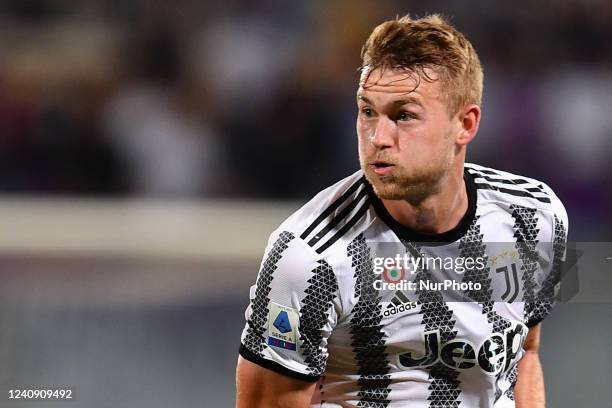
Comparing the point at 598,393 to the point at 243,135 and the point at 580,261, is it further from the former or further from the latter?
the point at 243,135

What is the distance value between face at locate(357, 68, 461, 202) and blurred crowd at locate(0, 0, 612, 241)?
13.6 feet

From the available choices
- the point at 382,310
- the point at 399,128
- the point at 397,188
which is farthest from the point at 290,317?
the point at 399,128

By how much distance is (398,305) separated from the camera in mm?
2480

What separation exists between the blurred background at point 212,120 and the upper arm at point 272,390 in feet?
9.93

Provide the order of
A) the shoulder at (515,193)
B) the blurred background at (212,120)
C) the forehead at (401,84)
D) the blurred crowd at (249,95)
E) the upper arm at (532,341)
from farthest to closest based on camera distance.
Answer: the blurred crowd at (249,95), the blurred background at (212,120), the upper arm at (532,341), the shoulder at (515,193), the forehead at (401,84)

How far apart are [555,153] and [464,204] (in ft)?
13.6

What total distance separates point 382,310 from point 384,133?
446 mm

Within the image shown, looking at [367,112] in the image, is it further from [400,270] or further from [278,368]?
[278,368]

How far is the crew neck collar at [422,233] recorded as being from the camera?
2.50 metres

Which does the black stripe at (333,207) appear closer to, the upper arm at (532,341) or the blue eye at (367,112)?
the blue eye at (367,112)

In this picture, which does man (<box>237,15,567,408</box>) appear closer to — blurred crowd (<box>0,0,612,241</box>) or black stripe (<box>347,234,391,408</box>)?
black stripe (<box>347,234,391,408</box>)

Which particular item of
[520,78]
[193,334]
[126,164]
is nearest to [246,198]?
[126,164]

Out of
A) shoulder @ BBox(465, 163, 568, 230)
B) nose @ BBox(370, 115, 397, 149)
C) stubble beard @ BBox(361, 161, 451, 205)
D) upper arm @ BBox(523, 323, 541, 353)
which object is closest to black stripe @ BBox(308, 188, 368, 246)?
stubble beard @ BBox(361, 161, 451, 205)

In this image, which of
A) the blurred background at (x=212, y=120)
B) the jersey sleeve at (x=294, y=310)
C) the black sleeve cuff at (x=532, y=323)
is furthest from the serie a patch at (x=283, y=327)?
the blurred background at (x=212, y=120)
